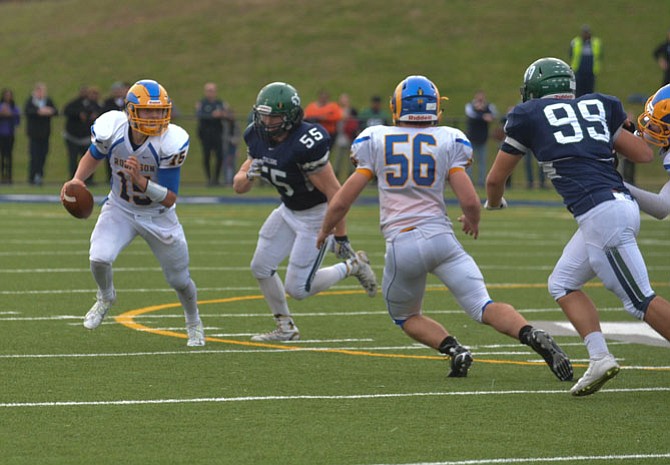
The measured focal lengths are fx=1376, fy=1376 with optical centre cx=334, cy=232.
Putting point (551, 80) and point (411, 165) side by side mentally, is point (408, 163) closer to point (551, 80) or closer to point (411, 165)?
point (411, 165)

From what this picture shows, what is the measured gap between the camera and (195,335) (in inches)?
348

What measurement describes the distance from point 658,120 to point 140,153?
124 inches

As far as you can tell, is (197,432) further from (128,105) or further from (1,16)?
(1,16)

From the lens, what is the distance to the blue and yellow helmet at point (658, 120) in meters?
7.46

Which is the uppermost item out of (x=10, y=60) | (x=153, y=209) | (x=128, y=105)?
(x=128, y=105)

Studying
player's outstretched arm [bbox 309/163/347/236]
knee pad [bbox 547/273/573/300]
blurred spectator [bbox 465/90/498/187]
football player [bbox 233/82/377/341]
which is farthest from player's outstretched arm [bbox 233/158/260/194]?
blurred spectator [bbox 465/90/498/187]

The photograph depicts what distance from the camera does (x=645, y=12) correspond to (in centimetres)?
4734

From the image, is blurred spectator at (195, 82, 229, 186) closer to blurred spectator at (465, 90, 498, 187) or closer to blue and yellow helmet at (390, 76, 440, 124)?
blurred spectator at (465, 90, 498, 187)

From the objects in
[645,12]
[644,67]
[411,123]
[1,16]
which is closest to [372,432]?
[411,123]

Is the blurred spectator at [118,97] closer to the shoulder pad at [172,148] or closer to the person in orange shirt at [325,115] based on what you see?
the person in orange shirt at [325,115]

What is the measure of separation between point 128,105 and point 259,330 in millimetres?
2033

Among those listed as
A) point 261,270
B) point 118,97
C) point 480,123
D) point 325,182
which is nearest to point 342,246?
point 261,270

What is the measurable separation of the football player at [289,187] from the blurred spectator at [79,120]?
53.6 ft

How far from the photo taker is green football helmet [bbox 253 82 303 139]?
8.76 metres
